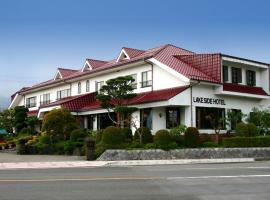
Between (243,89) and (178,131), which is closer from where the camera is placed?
(178,131)

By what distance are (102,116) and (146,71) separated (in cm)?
600

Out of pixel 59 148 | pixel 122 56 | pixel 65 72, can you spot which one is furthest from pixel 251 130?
pixel 65 72

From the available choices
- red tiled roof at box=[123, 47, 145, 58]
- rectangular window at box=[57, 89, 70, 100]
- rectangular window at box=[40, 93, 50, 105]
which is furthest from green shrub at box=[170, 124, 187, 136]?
rectangular window at box=[40, 93, 50, 105]

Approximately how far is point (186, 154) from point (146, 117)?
7422 millimetres

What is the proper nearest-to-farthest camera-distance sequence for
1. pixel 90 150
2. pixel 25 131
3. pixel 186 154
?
pixel 90 150
pixel 186 154
pixel 25 131

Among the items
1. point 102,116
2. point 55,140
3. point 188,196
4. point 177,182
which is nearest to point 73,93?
point 102,116

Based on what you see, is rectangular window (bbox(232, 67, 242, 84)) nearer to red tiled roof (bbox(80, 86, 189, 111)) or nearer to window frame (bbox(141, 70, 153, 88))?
red tiled roof (bbox(80, 86, 189, 111))

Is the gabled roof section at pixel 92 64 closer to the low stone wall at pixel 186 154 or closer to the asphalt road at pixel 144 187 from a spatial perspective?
the low stone wall at pixel 186 154

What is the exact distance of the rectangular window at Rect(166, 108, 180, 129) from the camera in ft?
111

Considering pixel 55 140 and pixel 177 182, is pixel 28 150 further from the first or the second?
pixel 177 182

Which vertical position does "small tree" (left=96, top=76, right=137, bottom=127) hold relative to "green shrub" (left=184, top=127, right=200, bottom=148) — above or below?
above

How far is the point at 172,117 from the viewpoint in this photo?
33.8 meters

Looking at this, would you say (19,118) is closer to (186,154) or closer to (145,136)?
(145,136)

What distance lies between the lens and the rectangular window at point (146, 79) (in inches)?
1431
